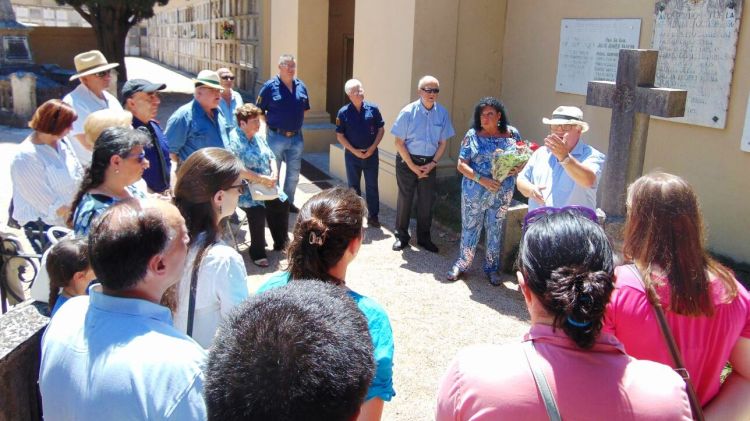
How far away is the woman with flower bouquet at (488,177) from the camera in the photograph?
5228mm

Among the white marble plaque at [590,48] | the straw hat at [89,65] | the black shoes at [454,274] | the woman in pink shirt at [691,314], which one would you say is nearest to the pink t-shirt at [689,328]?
the woman in pink shirt at [691,314]

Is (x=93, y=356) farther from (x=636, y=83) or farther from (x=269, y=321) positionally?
(x=636, y=83)

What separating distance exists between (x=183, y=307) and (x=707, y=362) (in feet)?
5.97

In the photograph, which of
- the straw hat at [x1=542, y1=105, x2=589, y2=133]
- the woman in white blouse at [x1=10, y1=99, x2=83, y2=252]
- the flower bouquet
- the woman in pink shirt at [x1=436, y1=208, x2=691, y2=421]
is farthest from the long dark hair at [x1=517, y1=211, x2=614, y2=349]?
the flower bouquet

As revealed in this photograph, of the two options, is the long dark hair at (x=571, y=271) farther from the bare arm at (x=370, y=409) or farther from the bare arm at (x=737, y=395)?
the bare arm at (x=737, y=395)

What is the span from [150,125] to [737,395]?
4263 millimetres

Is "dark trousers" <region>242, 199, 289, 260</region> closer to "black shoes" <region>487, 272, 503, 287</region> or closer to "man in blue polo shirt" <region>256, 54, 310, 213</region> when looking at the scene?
"man in blue polo shirt" <region>256, 54, 310, 213</region>

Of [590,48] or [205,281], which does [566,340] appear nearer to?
[205,281]

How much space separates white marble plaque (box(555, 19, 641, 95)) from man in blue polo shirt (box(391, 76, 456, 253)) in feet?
5.84

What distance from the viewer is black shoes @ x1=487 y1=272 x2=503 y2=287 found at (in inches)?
217

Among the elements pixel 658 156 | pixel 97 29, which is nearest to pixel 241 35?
pixel 97 29

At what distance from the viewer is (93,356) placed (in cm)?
159

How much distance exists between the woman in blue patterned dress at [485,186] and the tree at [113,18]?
14850mm

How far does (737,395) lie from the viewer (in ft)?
6.63
